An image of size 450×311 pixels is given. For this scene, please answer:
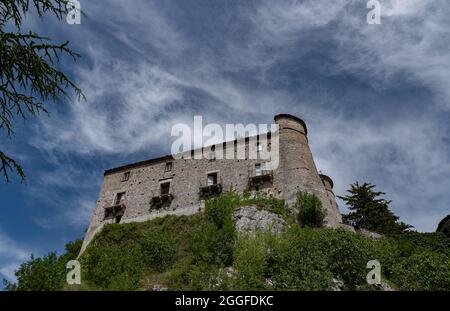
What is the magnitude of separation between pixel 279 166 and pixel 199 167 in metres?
6.68

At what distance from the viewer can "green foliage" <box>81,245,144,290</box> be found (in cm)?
1969

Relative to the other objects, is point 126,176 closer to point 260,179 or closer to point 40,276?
point 260,179

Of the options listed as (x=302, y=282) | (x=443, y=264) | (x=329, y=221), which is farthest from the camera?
(x=329, y=221)

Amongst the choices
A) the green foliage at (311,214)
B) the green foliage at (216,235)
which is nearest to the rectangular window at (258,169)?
the green foliage at (216,235)

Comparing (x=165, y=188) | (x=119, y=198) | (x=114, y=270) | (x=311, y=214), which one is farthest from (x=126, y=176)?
(x=311, y=214)

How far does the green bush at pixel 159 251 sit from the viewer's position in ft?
80.2

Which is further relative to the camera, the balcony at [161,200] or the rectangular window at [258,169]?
the balcony at [161,200]

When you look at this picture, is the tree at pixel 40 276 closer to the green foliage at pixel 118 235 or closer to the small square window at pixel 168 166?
the green foliage at pixel 118 235

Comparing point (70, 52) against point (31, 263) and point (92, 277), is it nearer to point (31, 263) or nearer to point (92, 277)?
point (31, 263)

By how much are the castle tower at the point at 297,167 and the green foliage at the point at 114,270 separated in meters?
11.7

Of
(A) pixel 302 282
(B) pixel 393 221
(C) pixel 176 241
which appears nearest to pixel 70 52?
(A) pixel 302 282

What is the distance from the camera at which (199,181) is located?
106 feet

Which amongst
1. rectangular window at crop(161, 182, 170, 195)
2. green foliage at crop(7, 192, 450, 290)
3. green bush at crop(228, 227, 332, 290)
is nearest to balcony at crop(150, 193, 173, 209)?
rectangular window at crop(161, 182, 170, 195)
